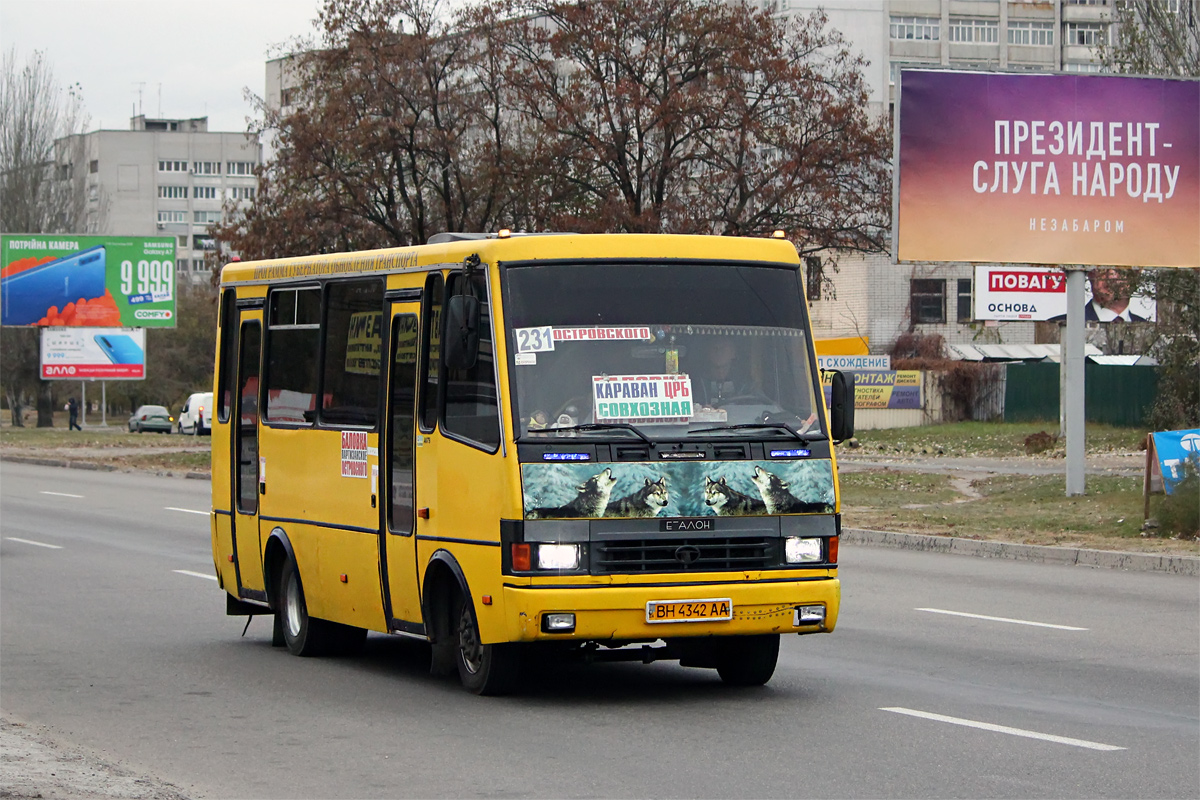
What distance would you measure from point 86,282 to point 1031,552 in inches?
1823

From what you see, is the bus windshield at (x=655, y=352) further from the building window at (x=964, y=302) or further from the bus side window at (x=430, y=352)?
the building window at (x=964, y=302)

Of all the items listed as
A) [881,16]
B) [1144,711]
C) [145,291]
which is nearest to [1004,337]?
[881,16]

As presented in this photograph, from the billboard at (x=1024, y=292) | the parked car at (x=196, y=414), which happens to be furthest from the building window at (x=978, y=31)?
the parked car at (x=196, y=414)

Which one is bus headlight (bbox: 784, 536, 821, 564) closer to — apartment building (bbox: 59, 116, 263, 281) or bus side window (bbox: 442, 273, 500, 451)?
bus side window (bbox: 442, 273, 500, 451)

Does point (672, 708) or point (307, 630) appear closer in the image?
point (672, 708)

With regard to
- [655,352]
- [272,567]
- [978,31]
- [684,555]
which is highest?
[978,31]

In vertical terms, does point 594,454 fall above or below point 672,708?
above

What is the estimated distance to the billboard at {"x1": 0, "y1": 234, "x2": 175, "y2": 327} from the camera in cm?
5962

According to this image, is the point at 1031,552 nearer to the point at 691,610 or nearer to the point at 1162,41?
the point at 691,610

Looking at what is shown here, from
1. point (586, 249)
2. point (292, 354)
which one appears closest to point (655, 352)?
point (586, 249)

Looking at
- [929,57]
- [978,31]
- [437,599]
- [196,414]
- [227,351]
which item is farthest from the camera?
[978,31]

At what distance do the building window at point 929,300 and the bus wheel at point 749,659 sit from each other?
70506 mm

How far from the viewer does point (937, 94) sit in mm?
25078

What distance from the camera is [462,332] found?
937cm
